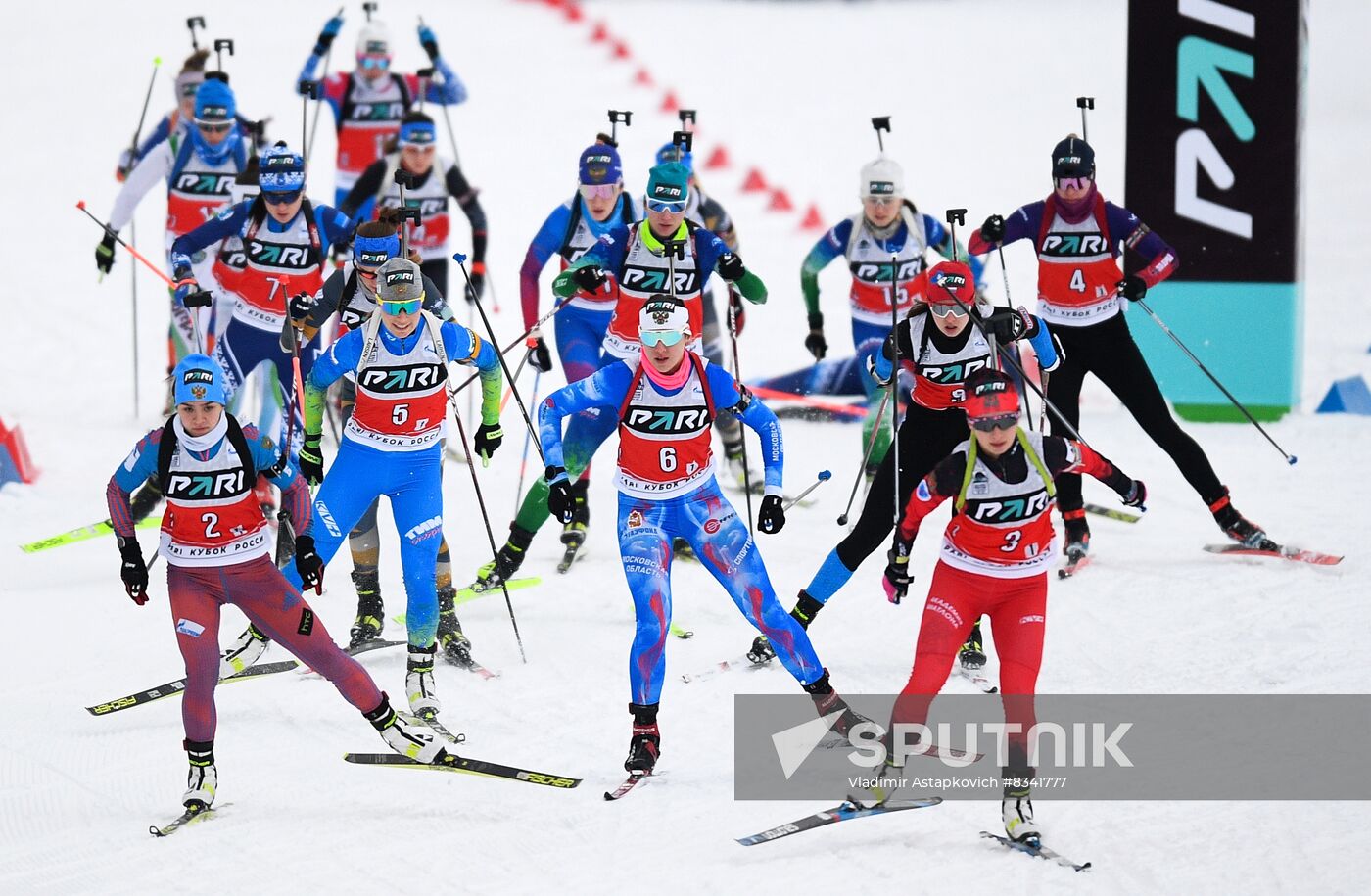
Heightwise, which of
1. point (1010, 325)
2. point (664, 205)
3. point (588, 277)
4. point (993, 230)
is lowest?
point (1010, 325)

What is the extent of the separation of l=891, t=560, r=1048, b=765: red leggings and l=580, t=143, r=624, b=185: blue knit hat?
373 cm

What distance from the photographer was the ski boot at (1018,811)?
19.1ft

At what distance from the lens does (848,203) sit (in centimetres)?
1683

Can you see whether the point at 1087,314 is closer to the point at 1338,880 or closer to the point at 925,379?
the point at 925,379

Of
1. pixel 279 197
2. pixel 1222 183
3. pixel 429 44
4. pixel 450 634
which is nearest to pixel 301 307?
pixel 279 197

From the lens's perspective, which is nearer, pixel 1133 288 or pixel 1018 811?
pixel 1018 811

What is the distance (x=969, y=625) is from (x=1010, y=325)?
5.14 feet

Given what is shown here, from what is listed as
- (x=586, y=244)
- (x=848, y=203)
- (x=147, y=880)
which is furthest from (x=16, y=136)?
(x=147, y=880)

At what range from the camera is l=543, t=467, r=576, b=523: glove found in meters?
6.58

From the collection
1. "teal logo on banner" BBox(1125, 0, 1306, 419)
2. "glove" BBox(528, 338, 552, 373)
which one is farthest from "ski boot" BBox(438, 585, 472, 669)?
"teal logo on banner" BBox(1125, 0, 1306, 419)

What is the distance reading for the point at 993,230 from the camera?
8.65 m

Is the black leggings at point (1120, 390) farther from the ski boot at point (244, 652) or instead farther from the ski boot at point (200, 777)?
the ski boot at point (200, 777)

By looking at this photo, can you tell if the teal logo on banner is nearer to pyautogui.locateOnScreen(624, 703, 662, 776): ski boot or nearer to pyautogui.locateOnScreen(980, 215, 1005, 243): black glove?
pyautogui.locateOnScreen(980, 215, 1005, 243): black glove

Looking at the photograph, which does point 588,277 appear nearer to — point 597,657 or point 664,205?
point 664,205
